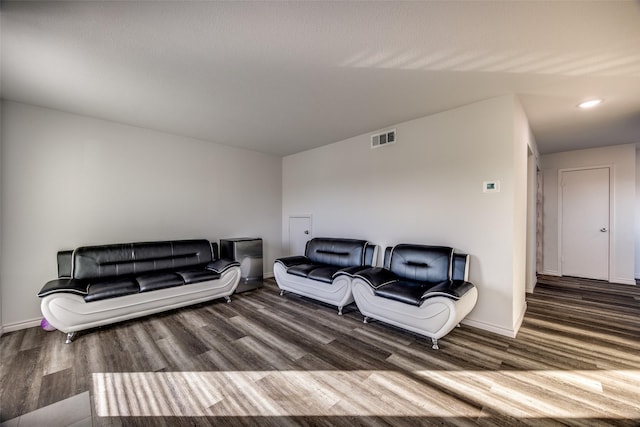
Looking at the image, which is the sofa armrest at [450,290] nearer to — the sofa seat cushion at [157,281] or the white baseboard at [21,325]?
the sofa seat cushion at [157,281]

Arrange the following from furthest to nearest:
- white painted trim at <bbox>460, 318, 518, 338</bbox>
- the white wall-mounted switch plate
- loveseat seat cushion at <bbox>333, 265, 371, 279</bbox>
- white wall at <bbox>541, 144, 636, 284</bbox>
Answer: white wall at <bbox>541, 144, 636, 284</bbox> → loveseat seat cushion at <bbox>333, 265, 371, 279</bbox> → the white wall-mounted switch plate → white painted trim at <bbox>460, 318, 518, 338</bbox>

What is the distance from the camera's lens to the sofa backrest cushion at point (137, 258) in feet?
9.89

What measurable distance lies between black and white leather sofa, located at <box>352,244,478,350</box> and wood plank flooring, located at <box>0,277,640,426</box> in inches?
8.8

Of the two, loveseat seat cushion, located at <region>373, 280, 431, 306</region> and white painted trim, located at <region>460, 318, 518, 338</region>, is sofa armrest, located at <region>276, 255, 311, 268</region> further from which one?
white painted trim, located at <region>460, 318, 518, 338</region>

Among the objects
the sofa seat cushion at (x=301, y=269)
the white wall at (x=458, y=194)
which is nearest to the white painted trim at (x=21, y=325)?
the sofa seat cushion at (x=301, y=269)

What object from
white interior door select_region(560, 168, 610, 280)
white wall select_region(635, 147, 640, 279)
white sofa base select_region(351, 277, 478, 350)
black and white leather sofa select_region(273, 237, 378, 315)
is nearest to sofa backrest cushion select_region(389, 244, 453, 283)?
white sofa base select_region(351, 277, 478, 350)

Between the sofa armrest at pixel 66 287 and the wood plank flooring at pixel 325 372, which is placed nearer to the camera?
the wood plank flooring at pixel 325 372

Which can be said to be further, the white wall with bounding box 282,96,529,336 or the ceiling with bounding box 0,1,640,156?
the white wall with bounding box 282,96,529,336

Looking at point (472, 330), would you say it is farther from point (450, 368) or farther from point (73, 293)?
point (73, 293)

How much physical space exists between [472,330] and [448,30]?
3024 millimetres

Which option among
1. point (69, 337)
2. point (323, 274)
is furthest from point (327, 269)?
point (69, 337)

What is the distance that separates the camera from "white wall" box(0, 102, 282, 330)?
9.23ft

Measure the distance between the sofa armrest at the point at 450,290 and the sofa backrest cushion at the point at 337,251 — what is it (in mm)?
1287

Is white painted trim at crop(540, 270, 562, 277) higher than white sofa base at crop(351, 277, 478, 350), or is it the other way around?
white sofa base at crop(351, 277, 478, 350)
